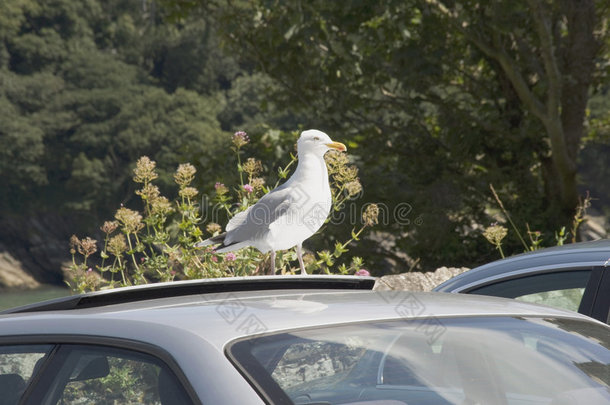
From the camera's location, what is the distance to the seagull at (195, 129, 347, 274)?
454 cm

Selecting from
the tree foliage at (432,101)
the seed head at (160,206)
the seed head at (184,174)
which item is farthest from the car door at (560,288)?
the tree foliage at (432,101)

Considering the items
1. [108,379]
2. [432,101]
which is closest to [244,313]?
[108,379]

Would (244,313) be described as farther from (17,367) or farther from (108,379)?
(17,367)

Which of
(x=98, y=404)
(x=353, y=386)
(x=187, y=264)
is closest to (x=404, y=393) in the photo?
(x=353, y=386)

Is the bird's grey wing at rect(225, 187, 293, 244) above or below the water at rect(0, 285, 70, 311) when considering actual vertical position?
below

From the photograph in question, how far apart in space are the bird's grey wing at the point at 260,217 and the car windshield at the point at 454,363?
229 centimetres

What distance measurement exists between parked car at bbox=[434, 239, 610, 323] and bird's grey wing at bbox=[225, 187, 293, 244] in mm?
1117

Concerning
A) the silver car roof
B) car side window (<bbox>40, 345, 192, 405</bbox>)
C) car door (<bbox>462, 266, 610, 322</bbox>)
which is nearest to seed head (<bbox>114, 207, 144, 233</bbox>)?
car door (<bbox>462, 266, 610, 322</bbox>)

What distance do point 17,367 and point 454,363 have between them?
1.10 m

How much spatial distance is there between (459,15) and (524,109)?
6.27 feet

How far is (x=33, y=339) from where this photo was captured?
2.06m

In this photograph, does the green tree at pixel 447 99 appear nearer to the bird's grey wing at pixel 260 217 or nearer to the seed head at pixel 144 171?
the seed head at pixel 144 171

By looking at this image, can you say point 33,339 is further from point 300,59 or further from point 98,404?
point 300,59

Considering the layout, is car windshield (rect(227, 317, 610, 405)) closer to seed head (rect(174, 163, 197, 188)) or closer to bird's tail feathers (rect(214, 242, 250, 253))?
bird's tail feathers (rect(214, 242, 250, 253))
